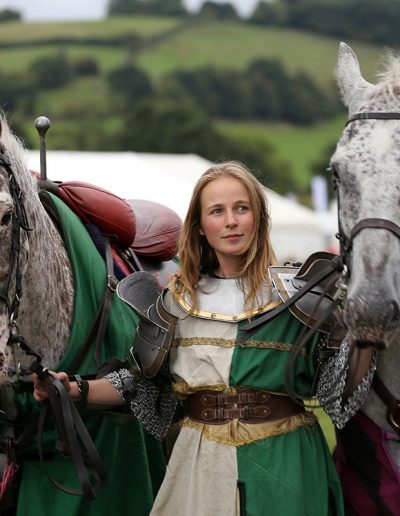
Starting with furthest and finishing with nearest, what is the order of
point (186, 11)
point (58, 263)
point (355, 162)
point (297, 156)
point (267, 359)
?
point (186, 11) → point (297, 156) → point (58, 263) → point (267, 359) → point (355, 162)

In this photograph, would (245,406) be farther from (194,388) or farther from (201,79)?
(201,79)

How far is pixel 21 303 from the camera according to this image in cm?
336

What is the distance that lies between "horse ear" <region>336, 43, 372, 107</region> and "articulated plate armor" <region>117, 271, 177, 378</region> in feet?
3.19

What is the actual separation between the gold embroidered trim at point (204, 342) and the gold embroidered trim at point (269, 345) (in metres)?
0.05

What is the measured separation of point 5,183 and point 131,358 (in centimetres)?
77

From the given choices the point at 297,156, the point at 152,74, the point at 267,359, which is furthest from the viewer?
the point at 152,74

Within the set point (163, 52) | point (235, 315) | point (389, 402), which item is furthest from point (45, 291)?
point (163, 52)

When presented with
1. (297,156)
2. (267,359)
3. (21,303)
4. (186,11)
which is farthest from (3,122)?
(186,11)

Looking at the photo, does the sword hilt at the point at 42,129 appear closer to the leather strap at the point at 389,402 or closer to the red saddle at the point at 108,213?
the red saddle at the point at 108,213

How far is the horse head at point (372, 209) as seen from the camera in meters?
2.56

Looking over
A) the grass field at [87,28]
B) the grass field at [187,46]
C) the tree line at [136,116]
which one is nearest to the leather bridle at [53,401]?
the tree line at [136,116]

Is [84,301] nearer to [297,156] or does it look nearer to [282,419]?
[282,419]

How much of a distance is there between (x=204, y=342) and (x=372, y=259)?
30.8 inches

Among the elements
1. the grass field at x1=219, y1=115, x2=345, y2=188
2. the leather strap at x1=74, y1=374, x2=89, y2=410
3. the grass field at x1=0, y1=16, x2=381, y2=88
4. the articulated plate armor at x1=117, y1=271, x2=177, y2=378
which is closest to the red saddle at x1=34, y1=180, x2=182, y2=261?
the articulated plate armor at x1=117, y1=271, x2=177, y2=378
